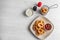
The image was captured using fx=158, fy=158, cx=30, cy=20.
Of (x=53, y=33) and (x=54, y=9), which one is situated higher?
(x=54, y=9)

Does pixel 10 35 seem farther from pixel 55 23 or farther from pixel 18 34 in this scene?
pixel 55 23

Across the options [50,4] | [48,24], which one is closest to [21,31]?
[48,24]

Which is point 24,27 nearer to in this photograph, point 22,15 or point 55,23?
point 22,15

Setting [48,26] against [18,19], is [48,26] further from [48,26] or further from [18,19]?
[18,19]

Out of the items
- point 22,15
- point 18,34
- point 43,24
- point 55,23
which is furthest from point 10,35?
point 55,23

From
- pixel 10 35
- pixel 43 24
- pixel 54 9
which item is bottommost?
pixel 10 35

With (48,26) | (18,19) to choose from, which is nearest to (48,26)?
(48,26)
